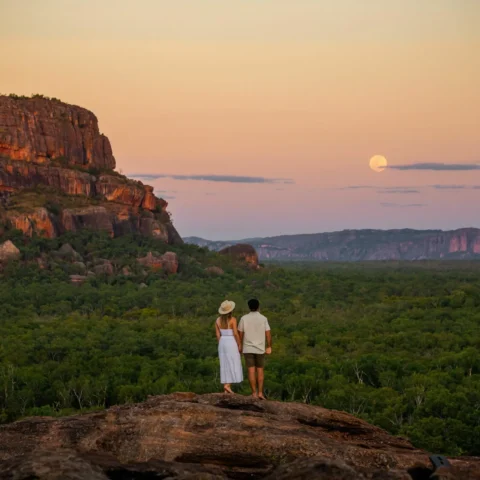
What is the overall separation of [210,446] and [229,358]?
3913mm

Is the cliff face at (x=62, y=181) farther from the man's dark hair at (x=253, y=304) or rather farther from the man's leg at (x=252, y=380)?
the man's leg at (x=252, y=380)

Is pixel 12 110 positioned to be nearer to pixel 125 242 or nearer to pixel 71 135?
pixel 71 135

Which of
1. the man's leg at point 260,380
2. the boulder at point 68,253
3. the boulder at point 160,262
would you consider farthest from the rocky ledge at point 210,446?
the boulder at point 160,262

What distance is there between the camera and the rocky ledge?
32.2ft

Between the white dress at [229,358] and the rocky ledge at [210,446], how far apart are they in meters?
1.98

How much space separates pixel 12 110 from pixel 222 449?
125m

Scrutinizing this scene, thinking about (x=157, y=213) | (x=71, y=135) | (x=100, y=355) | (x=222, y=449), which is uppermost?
(x=71, y=135)

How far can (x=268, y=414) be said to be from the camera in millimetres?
12906

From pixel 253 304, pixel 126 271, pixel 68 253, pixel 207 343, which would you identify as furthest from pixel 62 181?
pixel 253 304

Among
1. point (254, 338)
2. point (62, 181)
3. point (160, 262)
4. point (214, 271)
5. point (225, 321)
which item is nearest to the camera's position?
point (254, 338)

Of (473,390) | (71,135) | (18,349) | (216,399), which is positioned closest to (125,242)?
(71,135)

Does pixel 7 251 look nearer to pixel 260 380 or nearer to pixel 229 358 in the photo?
pixel 229 358

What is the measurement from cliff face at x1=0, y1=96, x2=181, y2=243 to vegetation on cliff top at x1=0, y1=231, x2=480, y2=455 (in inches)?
163

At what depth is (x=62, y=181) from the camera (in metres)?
126
